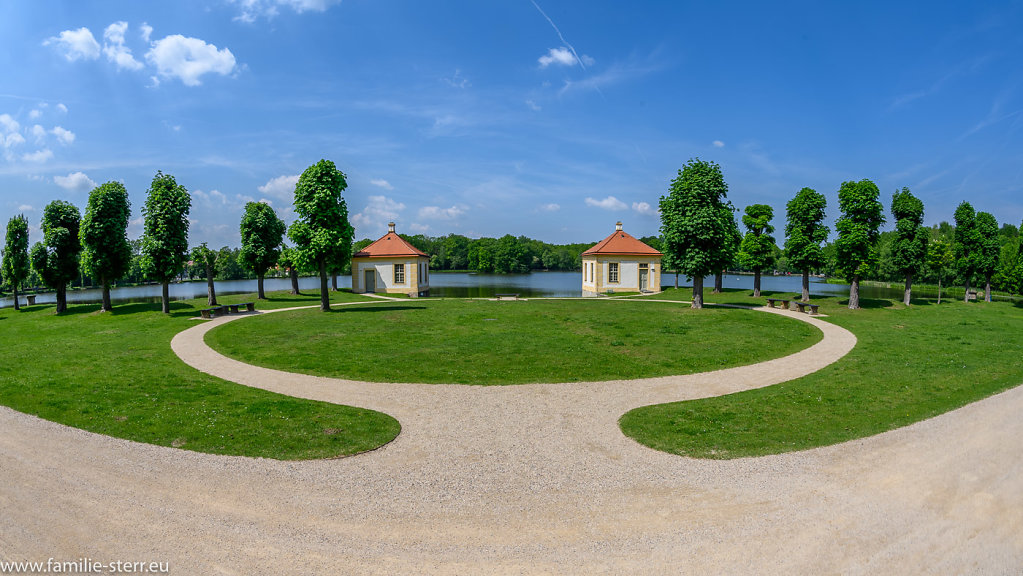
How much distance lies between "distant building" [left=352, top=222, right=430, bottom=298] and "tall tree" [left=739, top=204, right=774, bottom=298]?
2901 cm

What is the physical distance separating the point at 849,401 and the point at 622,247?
119 feet

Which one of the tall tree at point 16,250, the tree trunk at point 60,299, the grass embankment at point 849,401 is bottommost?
the grass embankment at point 849,401

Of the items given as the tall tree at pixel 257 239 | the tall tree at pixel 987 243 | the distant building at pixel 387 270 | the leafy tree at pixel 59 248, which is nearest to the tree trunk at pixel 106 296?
the leafy tree at pixel 59 248

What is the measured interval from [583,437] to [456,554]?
409cm

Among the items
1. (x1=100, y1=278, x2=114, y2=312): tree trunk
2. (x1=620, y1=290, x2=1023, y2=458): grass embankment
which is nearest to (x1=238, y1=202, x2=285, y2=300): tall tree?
(x1=100, y1=278, x2=114, y2=312): tree trunk

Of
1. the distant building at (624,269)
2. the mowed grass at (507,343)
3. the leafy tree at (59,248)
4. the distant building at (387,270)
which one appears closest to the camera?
the mowed grass at (507,343)

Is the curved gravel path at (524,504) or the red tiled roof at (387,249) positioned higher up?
the red tiled roof at (387,249)

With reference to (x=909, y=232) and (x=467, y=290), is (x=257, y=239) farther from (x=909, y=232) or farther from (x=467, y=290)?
(x=909, y=232)

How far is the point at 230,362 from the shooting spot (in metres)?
15.1

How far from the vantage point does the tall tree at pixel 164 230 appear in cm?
2755

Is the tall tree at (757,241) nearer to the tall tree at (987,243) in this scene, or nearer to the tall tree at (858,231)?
the tall tree at (858,231)

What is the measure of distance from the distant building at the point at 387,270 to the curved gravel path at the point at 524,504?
114ft

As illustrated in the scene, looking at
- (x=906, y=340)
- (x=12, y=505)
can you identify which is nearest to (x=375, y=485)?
(x=12, y=505)

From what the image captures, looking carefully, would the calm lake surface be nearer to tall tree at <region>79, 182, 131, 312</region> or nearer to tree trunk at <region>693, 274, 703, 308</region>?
tall tree at <region>79, 182, 131, 312</region>
